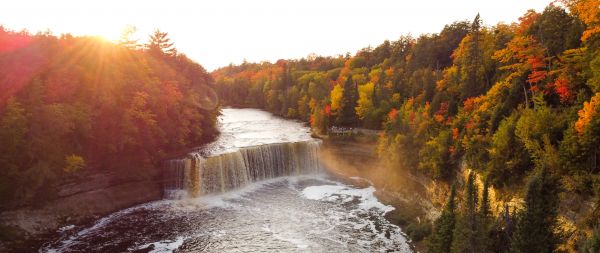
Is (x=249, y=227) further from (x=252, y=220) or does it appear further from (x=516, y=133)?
(x=516, y=133)

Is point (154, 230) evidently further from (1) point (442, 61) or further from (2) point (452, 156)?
(1) point (442, 61)

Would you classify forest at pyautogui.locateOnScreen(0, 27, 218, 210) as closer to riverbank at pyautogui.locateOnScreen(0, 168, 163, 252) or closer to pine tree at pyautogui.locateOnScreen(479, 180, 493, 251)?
riverbank at pyautogui.locateOnScreen(0, 168, 163, 252)

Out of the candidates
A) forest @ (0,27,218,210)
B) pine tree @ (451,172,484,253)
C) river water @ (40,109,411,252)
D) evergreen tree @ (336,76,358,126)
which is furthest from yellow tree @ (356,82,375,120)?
pine tree @ (451,172,484,253)

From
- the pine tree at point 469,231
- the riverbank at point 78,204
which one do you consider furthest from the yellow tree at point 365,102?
the pine tree at point 469,231

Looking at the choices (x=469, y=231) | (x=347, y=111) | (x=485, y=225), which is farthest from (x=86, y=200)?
(x=347, y=111)

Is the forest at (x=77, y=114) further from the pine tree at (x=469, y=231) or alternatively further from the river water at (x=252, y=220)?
the pine tree at (x=469, y=231)

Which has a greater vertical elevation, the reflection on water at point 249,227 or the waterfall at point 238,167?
the waterfall at point 238,167

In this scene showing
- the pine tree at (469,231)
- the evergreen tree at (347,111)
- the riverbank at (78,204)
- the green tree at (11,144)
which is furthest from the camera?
the evergreen tree at (347,111)

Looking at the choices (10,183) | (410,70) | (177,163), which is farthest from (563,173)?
(410,70)
